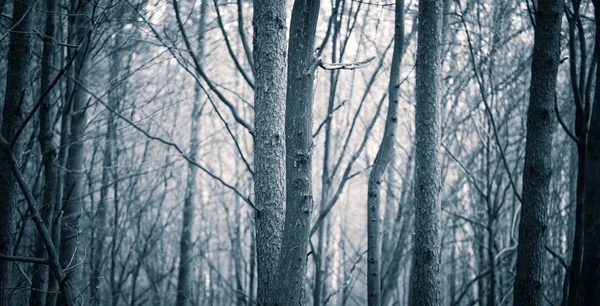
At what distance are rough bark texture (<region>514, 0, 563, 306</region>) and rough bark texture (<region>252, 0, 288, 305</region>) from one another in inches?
61.6

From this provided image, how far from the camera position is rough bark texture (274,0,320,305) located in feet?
9.14

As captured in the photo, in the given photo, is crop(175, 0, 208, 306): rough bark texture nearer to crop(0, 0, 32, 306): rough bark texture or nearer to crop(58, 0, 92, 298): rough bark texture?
crop(58, 0, 92, 298): rough bark texture

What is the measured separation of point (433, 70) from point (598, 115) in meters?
1.22

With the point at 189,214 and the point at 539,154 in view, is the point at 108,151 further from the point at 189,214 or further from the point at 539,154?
the point at 539,154

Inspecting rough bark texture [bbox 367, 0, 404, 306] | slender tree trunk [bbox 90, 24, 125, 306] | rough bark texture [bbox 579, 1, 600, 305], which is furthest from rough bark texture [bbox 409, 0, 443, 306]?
slender tree trunk [bbox 90, 24, 125, 306]

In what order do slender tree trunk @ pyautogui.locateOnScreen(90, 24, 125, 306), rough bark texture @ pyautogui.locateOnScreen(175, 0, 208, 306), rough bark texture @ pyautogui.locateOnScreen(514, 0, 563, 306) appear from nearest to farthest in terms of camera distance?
1. rough bark texture @ pyautogui.locateOnScreen(514, 0, 563, 306)
2. slender tree trunk @ pyautogui.locateOnScreen(90, 24, 125, 306)
3. rough bark texture @ pyautogui.locateOnScreen(175, 0, 208, 306)

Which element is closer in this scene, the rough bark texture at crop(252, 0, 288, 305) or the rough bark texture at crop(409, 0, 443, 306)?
the rough bark texture at crop(252, 0, 288, 305)

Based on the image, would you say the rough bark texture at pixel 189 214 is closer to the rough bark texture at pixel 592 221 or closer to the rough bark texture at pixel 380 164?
the rough bark texture at pixel 380 164

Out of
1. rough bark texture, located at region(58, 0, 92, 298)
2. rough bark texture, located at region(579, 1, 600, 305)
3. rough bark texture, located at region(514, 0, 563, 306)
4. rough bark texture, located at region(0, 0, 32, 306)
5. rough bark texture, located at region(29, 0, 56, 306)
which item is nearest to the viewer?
rough bark texture, located at region(579, 1, 600, 305)

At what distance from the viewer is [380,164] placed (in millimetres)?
4363

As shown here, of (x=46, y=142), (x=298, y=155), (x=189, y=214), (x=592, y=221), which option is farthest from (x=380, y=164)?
(x=189, y=214)

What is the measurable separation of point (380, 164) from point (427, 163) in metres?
0.72

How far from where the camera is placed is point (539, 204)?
3.09 meters

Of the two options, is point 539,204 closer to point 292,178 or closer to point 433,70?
point 433,70
